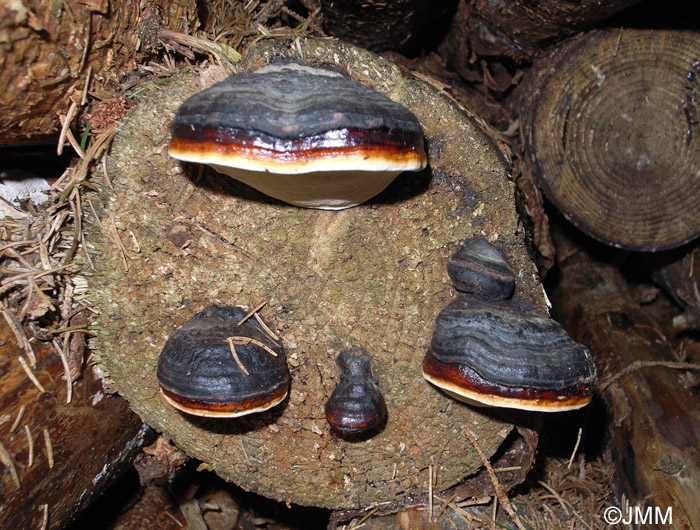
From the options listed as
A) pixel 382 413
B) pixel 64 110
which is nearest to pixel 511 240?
pixel 382 413

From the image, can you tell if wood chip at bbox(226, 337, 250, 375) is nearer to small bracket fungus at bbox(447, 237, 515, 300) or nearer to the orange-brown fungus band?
the orange-brown fungus band

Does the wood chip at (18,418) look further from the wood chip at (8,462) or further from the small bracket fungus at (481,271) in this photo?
the small bracket fungus at (481,271)

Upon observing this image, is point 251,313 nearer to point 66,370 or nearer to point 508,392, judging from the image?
point 66,370

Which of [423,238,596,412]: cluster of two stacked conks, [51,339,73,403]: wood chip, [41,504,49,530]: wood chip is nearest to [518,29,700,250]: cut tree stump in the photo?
[423,238,596,412]: cluster of two stacked conks

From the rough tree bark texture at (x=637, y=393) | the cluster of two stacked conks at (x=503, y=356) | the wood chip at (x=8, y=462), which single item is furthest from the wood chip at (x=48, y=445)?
the rough tree bark texture at (x=637, y=393)

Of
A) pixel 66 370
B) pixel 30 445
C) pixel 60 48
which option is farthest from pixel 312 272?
pixel 30 445

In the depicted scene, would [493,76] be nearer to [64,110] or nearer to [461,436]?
[461,436]
